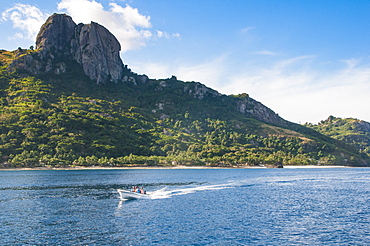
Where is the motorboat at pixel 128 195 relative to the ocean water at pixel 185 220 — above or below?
above

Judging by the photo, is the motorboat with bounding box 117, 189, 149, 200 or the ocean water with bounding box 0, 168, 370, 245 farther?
the motorboat with bounding box 117, 189, 149, 200

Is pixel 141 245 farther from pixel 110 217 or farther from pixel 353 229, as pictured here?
pixel 353 229

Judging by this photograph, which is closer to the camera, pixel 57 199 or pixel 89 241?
pixel 89 241

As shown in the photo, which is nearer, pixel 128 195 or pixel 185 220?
pixel 185 220

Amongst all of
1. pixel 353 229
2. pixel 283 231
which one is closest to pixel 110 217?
pixel 283 231

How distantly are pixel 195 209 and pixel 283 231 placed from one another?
29107 mm

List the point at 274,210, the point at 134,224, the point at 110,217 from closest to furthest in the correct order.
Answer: the point at 134,224, the point at 110,217, the point at 274,210

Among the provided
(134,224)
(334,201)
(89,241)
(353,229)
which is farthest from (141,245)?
(334,201)

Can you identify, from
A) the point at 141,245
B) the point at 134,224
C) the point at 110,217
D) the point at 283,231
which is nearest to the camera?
the point at 141,245

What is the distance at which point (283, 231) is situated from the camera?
63031mm

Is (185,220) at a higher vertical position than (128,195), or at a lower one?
lower

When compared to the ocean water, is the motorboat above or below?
above

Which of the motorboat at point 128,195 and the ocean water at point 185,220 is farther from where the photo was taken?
the motorboat at point 128,195

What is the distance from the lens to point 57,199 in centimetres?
10356
